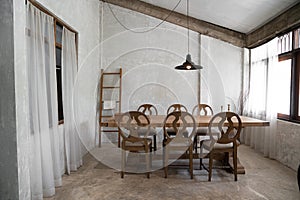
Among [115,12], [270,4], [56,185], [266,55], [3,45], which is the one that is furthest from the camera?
[115,12]

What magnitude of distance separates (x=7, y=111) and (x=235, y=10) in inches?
155

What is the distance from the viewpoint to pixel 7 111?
2027 millimetres

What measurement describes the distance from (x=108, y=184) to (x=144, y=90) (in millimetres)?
2888

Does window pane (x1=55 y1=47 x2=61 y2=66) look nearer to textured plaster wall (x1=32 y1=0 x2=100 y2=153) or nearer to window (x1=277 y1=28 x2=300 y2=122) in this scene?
textured plaster wall (x1=32 y1=0 x2=100 y2=153)

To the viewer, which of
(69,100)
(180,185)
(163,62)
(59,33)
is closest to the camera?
(180,185)

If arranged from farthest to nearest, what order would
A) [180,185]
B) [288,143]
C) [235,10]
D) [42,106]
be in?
[235,10]
[288,143]
[180,185]
[42,106]

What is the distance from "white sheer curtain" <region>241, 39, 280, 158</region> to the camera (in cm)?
411

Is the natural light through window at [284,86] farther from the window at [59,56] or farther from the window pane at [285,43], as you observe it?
the window at [59,56]

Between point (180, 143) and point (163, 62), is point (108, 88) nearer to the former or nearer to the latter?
point (163, 62)

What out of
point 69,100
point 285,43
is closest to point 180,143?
point 69,100

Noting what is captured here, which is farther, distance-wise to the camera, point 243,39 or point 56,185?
point 243,39

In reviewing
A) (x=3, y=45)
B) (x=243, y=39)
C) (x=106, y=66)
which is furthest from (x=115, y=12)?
(x=3, y=45)

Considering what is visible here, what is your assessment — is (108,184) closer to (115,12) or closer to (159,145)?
(159,145)

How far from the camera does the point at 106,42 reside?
5.49 meters
